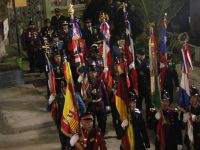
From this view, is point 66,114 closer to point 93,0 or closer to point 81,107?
point 81,107

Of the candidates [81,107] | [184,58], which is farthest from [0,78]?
[184,58]

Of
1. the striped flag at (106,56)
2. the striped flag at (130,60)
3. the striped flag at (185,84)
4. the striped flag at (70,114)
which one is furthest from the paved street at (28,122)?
the striped flag at (70,114)

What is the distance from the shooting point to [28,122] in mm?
10977

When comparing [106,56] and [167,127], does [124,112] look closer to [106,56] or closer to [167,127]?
[167,127]

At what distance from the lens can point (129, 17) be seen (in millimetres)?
Result: 16391

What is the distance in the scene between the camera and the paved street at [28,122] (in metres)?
9.96

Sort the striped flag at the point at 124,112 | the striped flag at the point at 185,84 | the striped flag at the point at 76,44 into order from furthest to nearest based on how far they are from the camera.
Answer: the striped flag at the point at 76,44, the striped flag at the point at 185,84, the striped flag at the point at 124,112

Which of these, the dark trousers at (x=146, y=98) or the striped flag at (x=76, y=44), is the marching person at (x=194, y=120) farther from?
the striped flag at (x=76, y=44)

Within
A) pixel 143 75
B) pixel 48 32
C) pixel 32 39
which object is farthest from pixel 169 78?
pixel 32 39

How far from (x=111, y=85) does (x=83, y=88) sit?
115 centimetres

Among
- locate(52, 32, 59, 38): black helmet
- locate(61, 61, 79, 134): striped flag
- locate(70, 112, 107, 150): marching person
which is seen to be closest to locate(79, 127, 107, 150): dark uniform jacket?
locate(70, 112, 107, 150): marching person

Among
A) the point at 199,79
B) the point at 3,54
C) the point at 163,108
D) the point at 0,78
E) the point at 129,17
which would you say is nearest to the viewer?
the point at 163,108

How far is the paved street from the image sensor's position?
9961 mm

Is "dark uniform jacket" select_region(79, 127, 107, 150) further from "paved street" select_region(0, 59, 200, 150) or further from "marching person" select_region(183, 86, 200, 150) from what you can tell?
"paved street" select_region(0, 59, 200, 150)
